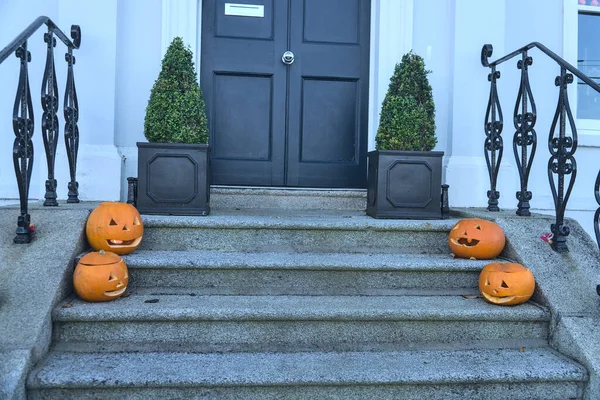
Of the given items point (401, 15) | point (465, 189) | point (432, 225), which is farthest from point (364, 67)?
point (432, 225)

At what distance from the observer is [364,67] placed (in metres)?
3.95

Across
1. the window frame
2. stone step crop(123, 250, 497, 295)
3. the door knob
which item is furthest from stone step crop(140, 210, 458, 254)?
the window frame

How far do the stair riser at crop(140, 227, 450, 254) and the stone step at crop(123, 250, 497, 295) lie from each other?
128 millimetres

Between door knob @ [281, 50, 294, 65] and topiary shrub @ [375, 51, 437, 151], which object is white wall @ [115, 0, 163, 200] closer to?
door knob @ [281, 50, 294, 65]

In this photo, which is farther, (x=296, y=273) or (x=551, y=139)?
(x=551, y=139)

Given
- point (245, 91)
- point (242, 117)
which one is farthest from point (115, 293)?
point (245, 91)

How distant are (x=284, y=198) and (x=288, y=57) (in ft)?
3.88

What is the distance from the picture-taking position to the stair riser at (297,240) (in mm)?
2654

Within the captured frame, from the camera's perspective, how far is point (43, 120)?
260 cm

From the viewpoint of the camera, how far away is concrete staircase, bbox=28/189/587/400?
1853 millimetres

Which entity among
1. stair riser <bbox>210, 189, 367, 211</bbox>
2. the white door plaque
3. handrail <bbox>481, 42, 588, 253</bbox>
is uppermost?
the white door plaque

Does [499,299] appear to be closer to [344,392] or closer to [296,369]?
[344,392]

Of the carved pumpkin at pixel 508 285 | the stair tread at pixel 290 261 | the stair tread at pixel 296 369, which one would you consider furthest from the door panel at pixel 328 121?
the stair tread at pixel 296 369

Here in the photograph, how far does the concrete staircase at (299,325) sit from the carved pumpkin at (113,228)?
11 centimetres
